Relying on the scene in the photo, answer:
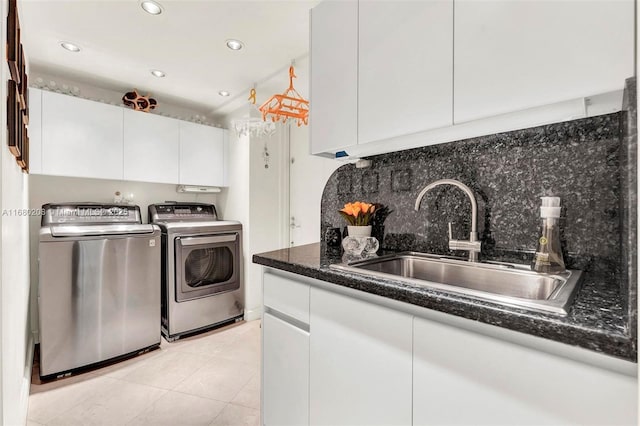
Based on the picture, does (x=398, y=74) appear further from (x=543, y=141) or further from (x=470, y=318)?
(x=470, y=318)

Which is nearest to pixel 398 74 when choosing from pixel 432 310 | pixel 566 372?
pixel 432 310

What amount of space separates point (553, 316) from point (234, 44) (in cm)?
235

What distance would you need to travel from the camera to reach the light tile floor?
1726mm

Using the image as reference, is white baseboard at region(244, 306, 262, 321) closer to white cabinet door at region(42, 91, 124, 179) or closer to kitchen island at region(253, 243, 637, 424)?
white cabinet door at region(42, 91, 124, 179)

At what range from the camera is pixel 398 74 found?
1216mm

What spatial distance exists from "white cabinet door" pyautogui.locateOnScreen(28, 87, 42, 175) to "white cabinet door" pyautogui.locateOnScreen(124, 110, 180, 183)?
0.59m

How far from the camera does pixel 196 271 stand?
295cm

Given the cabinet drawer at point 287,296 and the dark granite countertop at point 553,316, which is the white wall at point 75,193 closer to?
the cabinet drawer at point 287,296

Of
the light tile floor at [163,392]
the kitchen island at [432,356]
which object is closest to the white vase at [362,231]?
the kitchen island at [432,356]

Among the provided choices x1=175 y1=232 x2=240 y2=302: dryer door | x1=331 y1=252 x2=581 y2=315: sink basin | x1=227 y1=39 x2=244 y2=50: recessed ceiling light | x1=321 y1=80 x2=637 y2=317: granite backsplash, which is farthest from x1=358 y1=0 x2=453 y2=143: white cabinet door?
x1=175 y1=232 x2=240 y2=302: dryer door

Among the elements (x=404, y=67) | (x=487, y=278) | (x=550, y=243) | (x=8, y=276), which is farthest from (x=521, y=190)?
(x=8, y=276)

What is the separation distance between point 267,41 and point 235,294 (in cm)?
244

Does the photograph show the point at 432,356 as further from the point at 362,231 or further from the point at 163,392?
the point at 163,392

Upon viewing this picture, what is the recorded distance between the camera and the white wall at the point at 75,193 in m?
2.58
